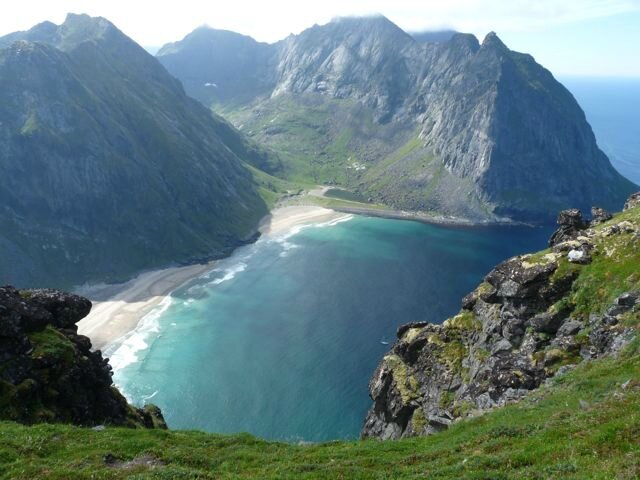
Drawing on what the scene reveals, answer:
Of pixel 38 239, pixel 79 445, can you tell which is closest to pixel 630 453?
pixel 79 445

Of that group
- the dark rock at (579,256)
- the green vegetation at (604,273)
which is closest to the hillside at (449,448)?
the green vegetation at (604,273)

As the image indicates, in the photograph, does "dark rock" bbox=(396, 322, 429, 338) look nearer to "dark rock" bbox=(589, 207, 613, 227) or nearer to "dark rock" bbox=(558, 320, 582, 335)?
"dark rock" bbox=(558, 320, 582, 335)

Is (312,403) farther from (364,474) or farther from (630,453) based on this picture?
(630,453)

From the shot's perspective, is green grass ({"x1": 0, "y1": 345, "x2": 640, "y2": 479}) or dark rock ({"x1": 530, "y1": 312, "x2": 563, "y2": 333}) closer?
green grass ({"x1": 0, "y1": 345, "x2": 640, "y2": 479})

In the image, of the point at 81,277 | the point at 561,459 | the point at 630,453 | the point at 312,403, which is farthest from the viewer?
the point at 81,277

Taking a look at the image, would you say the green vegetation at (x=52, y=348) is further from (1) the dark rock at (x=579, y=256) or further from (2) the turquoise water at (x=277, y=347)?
(2) the turquoise water at (x=277, y=347)

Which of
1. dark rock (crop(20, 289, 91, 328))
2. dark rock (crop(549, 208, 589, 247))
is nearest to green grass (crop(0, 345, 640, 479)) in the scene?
dark rock (crop(20, 289, 91, 328))

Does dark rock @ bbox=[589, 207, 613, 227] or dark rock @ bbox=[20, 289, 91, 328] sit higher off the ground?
dark rock @ bbox=[589, 207, 613, 227]
